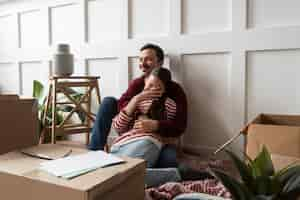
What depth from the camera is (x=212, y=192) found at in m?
1.19

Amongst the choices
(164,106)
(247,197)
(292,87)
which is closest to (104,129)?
(164,106)

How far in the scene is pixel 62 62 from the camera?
1.95 m

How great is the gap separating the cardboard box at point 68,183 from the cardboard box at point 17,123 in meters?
0.20

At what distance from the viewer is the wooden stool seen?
1.91 m

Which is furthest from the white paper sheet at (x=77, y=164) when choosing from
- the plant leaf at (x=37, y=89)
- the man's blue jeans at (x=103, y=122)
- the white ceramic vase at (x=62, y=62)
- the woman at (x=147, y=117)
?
the plant leaf at (x=37, y=89)

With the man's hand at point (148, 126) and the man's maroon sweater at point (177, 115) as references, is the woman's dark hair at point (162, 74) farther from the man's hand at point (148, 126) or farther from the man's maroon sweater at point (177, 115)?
the man's hand at point (148, 126)

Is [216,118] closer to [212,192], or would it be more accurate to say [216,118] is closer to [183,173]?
[183,173]

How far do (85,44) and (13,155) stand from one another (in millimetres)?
1355

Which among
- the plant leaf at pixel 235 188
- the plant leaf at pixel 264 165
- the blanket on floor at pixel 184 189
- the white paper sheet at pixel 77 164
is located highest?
the plant leaf at pixel 264 165

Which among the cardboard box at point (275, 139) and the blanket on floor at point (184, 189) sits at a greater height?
the cardboard box at point (275, 139)

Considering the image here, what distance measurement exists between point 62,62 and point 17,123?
875 millimetres

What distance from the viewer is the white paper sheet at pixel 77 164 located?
2.57 feet

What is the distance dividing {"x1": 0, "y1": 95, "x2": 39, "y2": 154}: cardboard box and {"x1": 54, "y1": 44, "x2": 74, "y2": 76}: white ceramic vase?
757 mm

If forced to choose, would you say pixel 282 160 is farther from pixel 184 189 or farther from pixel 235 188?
pixel 235 188
